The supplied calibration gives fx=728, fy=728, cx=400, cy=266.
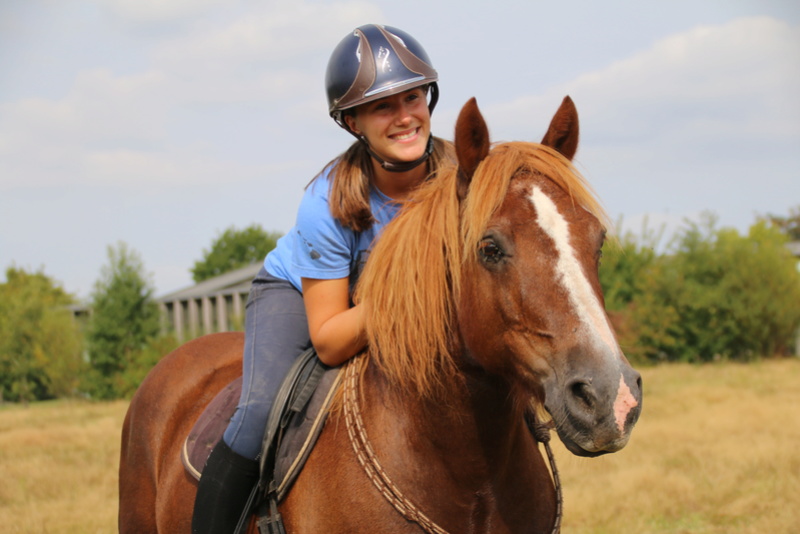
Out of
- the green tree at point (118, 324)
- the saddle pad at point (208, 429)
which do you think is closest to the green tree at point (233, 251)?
the green tree at point (118, 324)

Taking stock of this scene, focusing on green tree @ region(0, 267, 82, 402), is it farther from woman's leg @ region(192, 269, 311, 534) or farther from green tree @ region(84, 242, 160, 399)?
woman's leg @ region(192, 269, 311, 534)

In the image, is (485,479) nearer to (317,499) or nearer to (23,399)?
(317,499)

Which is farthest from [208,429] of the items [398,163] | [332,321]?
[398,163]

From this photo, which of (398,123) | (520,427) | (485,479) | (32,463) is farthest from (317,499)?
(32,463)

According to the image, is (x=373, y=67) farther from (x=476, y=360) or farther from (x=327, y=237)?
(x=476, y=360)

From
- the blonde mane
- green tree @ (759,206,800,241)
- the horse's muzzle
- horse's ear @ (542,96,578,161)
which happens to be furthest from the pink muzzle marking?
green tree @ (759,206,800,241)

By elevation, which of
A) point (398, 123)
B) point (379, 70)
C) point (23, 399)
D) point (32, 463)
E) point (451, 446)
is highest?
point (379, 70)

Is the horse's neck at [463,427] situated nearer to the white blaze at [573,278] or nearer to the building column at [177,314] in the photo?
the white blaze at [573,278]

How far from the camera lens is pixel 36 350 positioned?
112 feet

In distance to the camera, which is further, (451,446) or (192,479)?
(192,479)

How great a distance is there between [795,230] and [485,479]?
69.3 meters

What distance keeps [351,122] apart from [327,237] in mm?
648

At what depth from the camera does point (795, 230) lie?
6300 cm

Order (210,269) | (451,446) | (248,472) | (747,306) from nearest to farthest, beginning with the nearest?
(451,446) < (248,472) < (747,306) < (210,269)
